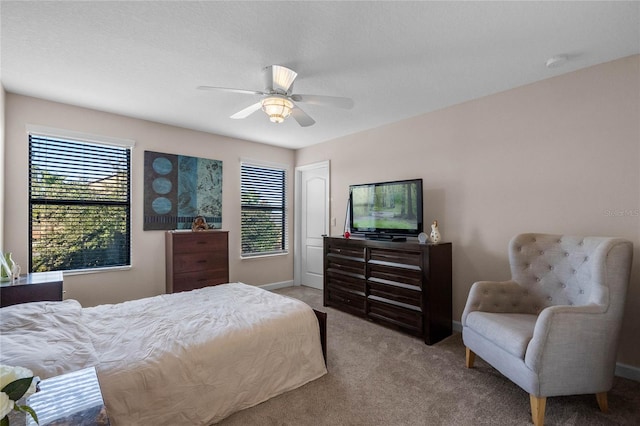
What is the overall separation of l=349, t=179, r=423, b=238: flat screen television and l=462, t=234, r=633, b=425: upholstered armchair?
119 centimetres

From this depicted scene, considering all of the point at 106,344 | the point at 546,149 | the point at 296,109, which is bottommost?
the point at 106,344

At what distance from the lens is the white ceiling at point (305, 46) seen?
1.73m

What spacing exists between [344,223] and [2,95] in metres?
4.01

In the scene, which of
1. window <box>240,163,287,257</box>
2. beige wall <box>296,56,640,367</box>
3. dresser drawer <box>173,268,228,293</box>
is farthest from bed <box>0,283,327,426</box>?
window <box>240,163,287,257</box>

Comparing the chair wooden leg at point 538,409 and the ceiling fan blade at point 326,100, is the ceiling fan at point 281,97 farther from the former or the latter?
the chair wooden leg at point 538,409

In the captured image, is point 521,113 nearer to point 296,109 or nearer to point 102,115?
point 296,109

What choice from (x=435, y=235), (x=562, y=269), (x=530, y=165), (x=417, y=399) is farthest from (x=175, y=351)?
(x=530, y=165)

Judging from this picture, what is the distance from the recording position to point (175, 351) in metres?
1.65

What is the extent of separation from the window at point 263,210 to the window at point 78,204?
1633 millimetres

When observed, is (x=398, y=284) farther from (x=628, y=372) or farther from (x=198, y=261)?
(x=198, y=261)

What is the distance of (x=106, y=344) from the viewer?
66.8 inches

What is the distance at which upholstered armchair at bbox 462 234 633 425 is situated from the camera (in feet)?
5.64

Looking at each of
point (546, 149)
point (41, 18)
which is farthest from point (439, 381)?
point (41, 18)

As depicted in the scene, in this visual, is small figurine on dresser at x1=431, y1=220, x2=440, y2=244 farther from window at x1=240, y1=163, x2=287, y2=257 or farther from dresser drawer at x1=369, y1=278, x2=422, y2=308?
window at x1=240, y1=163, x2=287, y2=257
